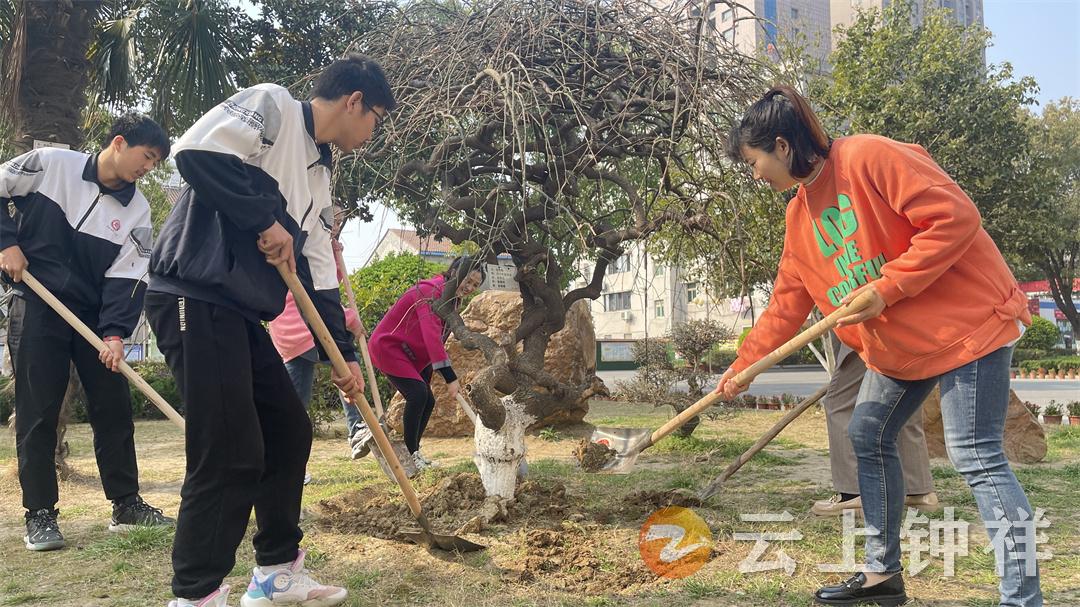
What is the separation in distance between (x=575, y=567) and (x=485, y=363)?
4.57 metres

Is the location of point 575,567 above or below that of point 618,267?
below

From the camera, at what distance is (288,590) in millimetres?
2289

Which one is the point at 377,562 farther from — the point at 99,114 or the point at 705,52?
the point at 99,114

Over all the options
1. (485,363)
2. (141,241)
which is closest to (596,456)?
(141,241)

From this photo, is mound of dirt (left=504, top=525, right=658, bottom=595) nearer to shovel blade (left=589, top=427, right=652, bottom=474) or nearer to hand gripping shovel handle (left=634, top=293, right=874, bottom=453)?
shovel blade (left=589, top=427, right=652, bottom=474)

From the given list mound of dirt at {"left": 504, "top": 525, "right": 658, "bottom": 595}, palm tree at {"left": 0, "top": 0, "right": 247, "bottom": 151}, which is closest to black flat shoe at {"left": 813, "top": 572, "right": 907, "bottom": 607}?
mound of dirt at {"left": 504, "top": 525, "right": 658, "bottom": 595}

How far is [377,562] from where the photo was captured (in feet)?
9.21

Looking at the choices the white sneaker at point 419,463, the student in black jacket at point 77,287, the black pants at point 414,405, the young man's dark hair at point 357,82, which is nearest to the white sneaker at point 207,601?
the young man's dark hair at point 357,82

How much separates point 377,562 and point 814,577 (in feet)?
5.02

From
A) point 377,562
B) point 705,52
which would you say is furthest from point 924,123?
point 377,562

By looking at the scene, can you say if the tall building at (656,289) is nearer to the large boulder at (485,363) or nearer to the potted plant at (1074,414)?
the large boulder at (485,363)

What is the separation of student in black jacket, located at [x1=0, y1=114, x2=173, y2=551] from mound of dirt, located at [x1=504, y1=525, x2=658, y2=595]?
5.77 feet

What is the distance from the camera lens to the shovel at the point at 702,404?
218cm

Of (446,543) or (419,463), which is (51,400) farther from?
(419,463)
